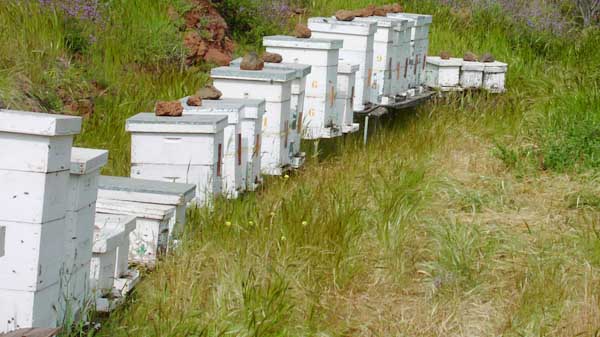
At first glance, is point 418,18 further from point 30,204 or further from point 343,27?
point 30,204

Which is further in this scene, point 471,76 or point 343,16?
point 471,76

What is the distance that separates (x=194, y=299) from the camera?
177 inches

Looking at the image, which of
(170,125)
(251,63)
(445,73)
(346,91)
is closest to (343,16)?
(346,91)

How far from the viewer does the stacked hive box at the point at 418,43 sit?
9.05m

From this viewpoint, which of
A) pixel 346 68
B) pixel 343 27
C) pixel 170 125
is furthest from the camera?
pixel 343 27

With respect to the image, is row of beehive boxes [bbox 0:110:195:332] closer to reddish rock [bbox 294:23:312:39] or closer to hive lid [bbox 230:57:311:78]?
hive lid [bbox 230:57:311:78]

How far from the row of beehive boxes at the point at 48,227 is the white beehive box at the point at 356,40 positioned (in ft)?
13.0

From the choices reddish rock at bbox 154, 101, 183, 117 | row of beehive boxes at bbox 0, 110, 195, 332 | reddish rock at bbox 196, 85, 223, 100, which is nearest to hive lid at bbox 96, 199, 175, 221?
row of beehive boxes at bbox 0, 110, 195, 332

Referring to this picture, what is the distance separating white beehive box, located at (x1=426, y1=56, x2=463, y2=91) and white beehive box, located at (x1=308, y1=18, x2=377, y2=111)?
1.82 metres

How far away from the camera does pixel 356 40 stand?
25.6 feet

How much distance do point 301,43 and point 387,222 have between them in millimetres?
1945

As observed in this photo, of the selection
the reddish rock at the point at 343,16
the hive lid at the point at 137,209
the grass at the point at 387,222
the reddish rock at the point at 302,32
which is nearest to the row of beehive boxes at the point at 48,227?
the grass at the point at 387,222

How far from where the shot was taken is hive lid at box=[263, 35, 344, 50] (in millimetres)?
7043

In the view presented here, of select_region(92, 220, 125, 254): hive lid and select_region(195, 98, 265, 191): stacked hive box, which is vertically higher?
select_region(195, 98, 265, 191): stacked hive box
